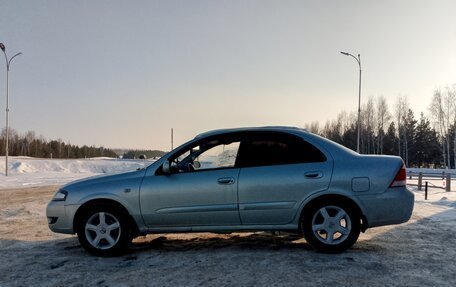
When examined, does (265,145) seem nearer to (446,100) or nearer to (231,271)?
(231,271)

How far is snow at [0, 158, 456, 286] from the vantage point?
430 centimetres

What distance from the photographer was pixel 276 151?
18.5 ft

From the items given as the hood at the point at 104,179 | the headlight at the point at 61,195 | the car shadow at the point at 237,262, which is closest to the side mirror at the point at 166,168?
the hood at the point at 104,179

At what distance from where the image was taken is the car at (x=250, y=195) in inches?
211

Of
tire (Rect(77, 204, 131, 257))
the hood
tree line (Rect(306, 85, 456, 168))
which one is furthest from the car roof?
tree line (Rect(306, 85, 456, 168))

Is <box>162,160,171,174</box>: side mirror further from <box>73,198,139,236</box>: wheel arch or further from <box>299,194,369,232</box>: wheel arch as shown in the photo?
<box>299,194,369,232</box>: wheel arch

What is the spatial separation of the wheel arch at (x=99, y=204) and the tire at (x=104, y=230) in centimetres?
3

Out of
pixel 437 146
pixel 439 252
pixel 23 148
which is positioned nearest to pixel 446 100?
pixel 437 146

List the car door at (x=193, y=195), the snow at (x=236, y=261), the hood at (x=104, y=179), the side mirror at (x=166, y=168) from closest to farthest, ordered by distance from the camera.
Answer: the snow at (x=236, y=261) → the car door at (x=193, y=195) → the side mirror at (x=166, y=168) → the hood at (x=104, y=179)

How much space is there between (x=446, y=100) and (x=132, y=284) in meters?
63.1

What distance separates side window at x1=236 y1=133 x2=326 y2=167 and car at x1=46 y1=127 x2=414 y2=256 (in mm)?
13

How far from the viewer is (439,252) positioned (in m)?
5.48

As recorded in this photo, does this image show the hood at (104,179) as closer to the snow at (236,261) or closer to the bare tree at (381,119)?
the snow at (236,261)

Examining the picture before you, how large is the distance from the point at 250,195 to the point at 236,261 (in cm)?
86
